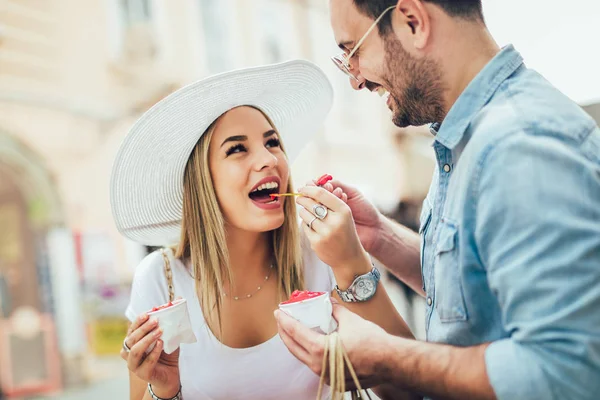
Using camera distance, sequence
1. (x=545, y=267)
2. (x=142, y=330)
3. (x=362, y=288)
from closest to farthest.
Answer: (x=545, y=267) → (x=142, y=330) → (x=362, y=288)

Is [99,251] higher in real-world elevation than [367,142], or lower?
lower

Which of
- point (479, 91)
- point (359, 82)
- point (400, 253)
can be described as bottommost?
point (400, 253)

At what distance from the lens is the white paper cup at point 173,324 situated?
1636 mm

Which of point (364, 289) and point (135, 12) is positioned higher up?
point (135, 12)

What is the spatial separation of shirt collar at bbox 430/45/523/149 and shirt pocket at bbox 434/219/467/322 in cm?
24

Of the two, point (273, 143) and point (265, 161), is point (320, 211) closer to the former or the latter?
point (265, 161)

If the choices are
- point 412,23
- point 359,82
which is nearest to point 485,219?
point 412,23

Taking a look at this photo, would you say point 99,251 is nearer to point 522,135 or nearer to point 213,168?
point 213,168

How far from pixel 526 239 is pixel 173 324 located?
1.09 metres

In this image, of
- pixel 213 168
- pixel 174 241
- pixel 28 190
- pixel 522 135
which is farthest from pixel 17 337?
pixel 522 135

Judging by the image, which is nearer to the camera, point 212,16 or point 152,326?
point 152,326

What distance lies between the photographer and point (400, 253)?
213cm

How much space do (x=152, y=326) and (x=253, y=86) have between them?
3.32 ft

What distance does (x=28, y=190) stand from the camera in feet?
21.8
